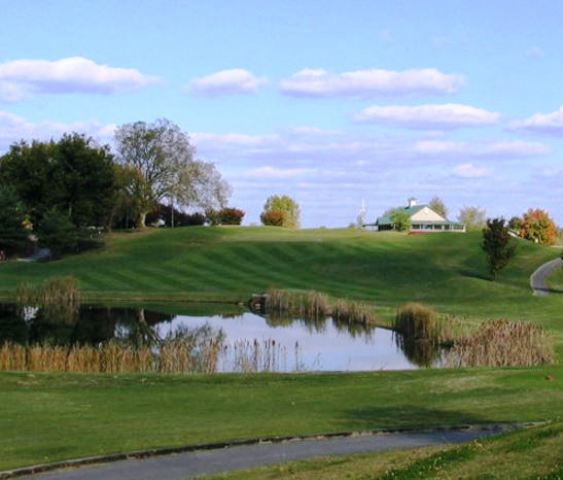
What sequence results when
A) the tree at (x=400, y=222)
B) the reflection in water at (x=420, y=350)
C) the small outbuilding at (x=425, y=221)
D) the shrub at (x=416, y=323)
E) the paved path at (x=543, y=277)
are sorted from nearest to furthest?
the reflection in water at (x=420, y=350) < the shrub at (x=416, y=323) < the paved path at (x=543, y=277) < the tree at (x=400, y=222) < the small outbuilding at (x=425, y=221)

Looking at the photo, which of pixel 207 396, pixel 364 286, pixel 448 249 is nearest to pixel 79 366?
pixel 207 396

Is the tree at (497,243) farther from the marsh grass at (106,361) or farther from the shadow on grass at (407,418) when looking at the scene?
the shadow on grass at (407,418)

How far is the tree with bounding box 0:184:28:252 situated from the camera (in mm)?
72188

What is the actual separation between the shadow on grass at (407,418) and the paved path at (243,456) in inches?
28.5

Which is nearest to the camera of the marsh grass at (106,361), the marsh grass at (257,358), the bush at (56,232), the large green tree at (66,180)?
the marsh grass at (106,361)

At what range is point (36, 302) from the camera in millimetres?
52156

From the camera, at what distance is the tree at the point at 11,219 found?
72.2 m

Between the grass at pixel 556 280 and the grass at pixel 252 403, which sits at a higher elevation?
the grass at pixel 556 280

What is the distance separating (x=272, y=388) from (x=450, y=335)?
1484 cm

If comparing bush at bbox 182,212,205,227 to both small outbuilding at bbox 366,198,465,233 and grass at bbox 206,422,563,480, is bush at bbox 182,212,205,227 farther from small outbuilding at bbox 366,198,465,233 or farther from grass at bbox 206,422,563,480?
grass at bbox 206,422,563,480

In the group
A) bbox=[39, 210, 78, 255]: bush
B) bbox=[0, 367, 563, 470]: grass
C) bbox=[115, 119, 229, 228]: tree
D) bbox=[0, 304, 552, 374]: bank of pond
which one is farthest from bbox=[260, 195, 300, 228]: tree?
bbox=[0, 367, 563, 470]: grass

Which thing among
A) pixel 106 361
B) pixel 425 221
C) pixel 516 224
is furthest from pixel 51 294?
pixel 425 221

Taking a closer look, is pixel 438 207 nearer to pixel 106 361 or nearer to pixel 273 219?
pixel 273 219

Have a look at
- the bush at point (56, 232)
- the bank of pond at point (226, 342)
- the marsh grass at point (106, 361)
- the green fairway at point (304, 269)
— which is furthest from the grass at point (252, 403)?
the bush at point (56, 232)
